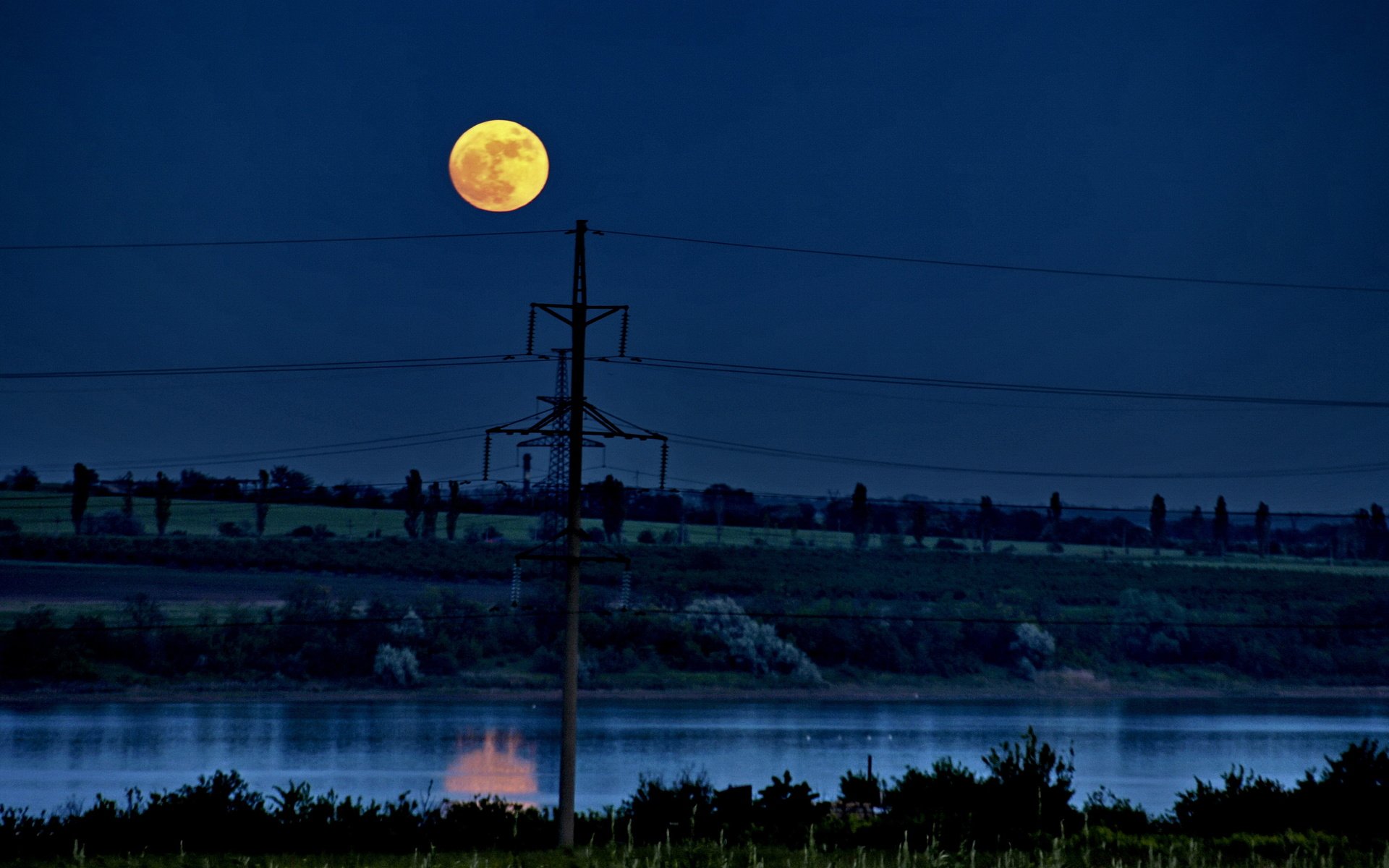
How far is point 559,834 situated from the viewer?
25.3 metres

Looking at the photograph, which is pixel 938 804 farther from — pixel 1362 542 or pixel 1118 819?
pixel 1362 542

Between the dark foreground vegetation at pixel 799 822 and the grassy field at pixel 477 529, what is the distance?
76032mm

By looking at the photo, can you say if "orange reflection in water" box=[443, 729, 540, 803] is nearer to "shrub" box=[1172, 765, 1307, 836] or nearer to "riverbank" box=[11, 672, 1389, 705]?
"riverbank" box=[11, 672, 1389, 705]

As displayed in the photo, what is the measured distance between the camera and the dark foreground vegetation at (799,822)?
24453 mm

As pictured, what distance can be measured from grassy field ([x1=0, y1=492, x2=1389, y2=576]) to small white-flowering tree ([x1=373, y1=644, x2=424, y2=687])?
23400 mm

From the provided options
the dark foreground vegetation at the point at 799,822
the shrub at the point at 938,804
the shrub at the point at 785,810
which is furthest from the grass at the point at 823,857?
the shrub at the point at 785,810

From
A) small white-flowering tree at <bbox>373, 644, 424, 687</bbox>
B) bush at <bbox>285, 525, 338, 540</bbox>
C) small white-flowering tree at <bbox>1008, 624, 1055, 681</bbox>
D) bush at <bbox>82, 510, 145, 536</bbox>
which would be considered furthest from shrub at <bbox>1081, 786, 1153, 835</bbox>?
bush at <bbox>82, 510, 145, 536</bbox>

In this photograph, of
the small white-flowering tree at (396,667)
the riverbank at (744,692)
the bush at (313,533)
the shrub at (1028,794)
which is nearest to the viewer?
the shrub at (1028,794)

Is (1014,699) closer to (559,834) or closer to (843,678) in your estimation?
(843,678)

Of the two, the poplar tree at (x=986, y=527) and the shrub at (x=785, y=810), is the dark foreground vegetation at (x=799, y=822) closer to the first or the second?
the shrub at (x=785, y=810)

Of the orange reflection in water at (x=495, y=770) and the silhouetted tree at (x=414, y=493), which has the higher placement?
the silhouetted tree at (x=414, y=493)

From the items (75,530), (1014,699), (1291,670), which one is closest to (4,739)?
(75,530)

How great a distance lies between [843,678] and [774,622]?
6.11m

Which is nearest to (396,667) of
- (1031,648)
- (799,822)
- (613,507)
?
(613,507)
